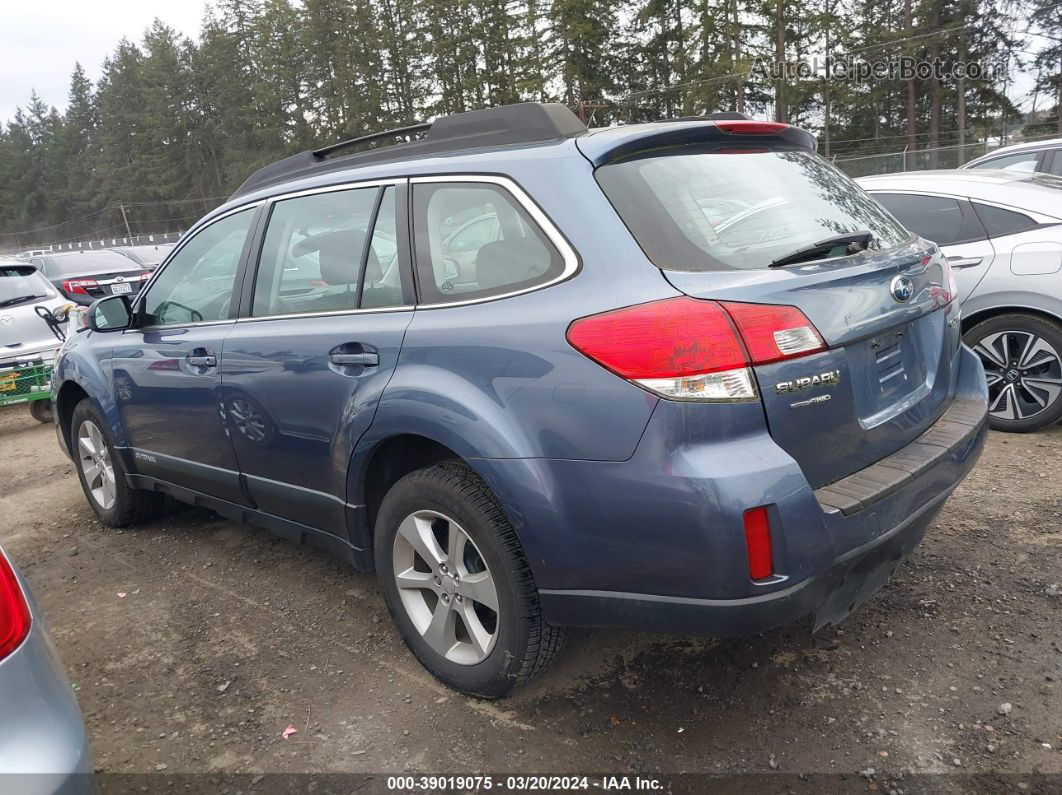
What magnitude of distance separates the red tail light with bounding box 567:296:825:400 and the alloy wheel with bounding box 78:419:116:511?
3.51m

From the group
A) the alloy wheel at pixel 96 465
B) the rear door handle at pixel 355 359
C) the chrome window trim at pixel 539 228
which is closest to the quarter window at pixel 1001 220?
the chrome window trim at pixel 539 228

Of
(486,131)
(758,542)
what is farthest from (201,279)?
Result: (758,542)

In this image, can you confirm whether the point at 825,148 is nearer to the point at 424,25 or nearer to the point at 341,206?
the point at 424,25

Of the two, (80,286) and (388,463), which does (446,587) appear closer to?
(388,463)

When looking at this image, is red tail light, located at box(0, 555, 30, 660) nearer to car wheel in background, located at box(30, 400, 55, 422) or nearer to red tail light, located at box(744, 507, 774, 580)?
red tail light, located at box(744, 507, 774, 580)

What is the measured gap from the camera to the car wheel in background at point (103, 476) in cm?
445

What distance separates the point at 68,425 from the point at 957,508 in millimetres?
5076

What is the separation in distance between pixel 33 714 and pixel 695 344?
165cm

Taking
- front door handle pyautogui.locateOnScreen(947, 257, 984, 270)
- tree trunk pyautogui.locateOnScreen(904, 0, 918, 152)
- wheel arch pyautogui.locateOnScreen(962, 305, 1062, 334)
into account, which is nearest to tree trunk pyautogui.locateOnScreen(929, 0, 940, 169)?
tree trunk pyautogui.locateOnScreen(904, 0, 918, 152)

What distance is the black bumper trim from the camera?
221 cm

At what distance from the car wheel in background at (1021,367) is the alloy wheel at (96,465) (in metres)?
5.14

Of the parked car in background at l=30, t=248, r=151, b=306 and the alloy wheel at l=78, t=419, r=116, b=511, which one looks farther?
the parked car in background at l=30, t=248, r=151, b=306

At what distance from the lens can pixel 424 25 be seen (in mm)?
52656

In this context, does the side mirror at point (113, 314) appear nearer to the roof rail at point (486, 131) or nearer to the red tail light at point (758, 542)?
the roof rail at point (486, 131)
